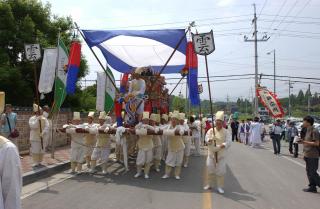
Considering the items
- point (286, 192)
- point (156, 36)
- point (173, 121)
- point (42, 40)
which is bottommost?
point (286, 192)

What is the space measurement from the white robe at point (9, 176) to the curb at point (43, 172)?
6.67 meters

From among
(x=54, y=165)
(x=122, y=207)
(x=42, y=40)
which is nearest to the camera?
(x=122, y=207)

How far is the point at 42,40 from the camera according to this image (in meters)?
22.4

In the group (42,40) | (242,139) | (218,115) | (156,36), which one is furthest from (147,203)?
(242,139)

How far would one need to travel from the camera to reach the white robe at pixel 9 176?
2.95 metres

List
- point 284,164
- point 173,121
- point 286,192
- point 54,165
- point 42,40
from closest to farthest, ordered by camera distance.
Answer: point 286,192
point 173,121
point 54,165
point 284,164
point 42,40

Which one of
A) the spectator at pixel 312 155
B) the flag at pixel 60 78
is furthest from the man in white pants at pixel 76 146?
the spectator at pixel 312 155

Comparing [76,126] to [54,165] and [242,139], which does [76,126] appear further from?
[242,139]

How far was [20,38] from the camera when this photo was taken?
22047 mm

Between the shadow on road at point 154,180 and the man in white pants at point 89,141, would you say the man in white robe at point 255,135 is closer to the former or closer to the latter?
the shadow on road at point 154,180

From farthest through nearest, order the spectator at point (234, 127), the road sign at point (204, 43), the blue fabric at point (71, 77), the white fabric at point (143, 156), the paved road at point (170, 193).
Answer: the spectator at point (234, 127), the blue fabric at point (71, 77), the white fabric at point (143, 156), the road sign at point (204, 43), the paved road at point (170, 193)

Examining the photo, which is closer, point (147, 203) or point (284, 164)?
→ point (147, 203)

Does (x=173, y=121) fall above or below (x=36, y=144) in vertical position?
above

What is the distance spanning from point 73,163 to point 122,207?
4.12 m
